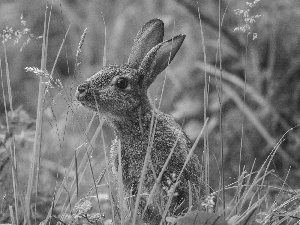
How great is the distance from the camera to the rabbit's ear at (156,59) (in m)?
3.69

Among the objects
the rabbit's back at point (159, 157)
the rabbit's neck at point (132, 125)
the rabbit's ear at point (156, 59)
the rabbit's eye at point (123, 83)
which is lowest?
the rabbit's back at point (159, 157)

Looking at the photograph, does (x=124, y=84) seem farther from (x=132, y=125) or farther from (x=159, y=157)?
(x=159, y=157)

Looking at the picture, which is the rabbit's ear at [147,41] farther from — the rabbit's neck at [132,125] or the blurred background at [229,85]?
the blurred background at [229,85]

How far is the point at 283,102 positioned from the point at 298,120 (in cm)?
20

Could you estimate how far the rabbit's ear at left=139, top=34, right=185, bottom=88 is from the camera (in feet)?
12.1

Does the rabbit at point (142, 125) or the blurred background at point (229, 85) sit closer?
the rabbit at point (142, 125)

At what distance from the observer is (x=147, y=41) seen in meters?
4.01

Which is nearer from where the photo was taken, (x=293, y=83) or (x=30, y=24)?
(x=293, y=83)

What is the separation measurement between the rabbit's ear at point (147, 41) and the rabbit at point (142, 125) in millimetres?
135

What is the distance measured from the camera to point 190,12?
606 centimetres

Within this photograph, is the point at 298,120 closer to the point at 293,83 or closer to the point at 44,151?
the point at 293,83

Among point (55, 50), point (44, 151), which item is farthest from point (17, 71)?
point (44, 151)

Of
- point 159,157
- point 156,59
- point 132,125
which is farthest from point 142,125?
point 156,59

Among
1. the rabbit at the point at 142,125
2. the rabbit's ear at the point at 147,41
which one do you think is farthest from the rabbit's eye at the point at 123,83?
the rabbit's ear at the point at 147,41
